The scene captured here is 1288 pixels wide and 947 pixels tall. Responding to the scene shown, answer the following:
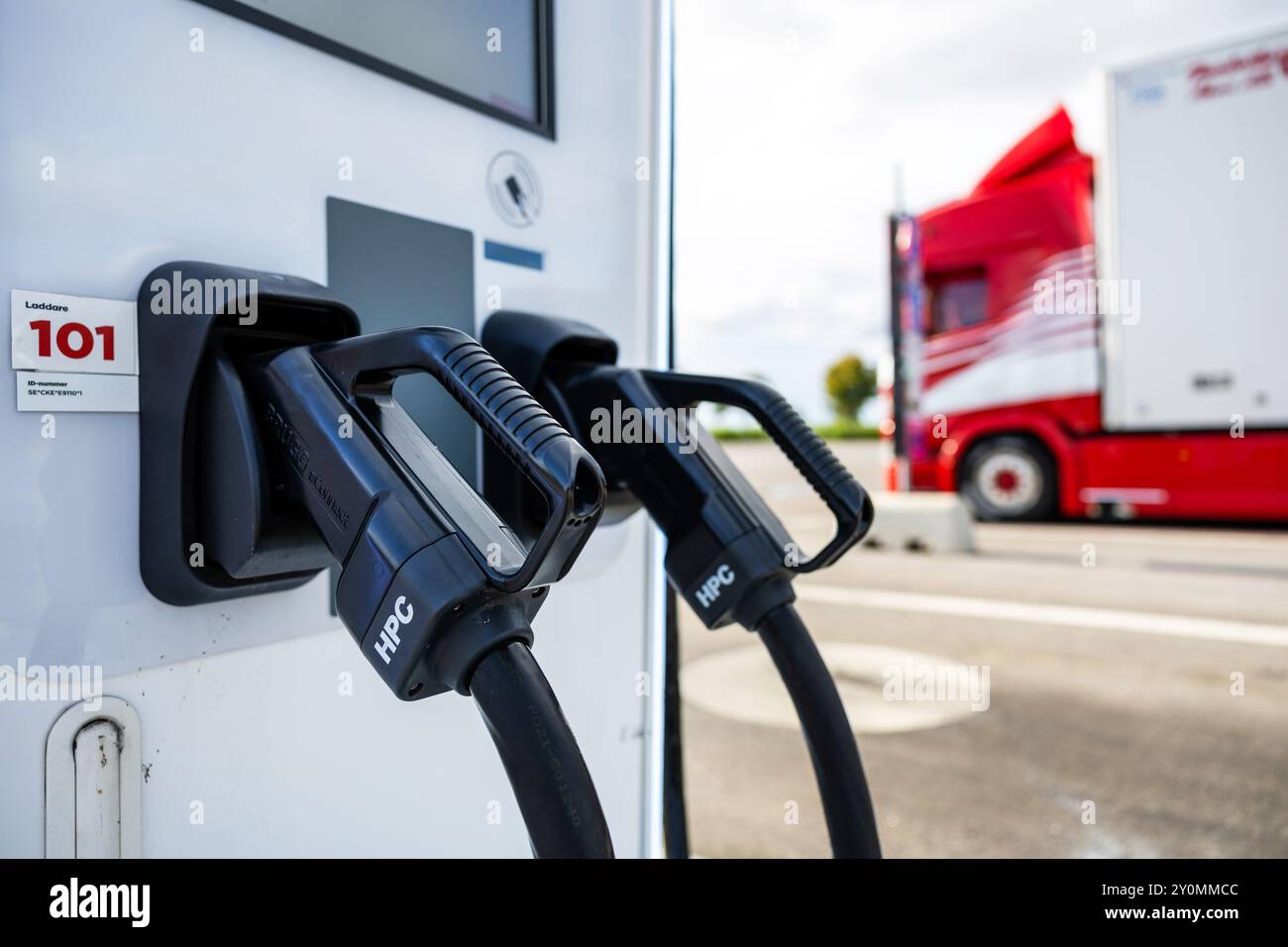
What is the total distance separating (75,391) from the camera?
0.60 metres

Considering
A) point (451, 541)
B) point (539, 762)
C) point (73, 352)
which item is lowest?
point (539, 762)

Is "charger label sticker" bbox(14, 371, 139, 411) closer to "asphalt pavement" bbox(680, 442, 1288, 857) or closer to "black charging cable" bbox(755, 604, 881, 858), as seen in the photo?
"black charging cable" bbox(755, 604, 881, 858)

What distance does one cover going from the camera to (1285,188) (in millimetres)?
6113

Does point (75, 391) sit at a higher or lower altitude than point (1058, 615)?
higher

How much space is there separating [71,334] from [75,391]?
35 mm

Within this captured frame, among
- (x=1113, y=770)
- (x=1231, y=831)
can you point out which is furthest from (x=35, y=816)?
(x=1113, y=770)

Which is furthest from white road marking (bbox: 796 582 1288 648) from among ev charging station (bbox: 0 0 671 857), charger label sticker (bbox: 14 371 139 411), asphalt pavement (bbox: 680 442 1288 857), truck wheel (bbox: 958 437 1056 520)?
charger label sticker (bbox: 14 371 139 411)

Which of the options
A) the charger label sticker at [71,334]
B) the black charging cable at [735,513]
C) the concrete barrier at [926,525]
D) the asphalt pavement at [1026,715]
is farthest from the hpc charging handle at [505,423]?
the concrete barrier at [926,525]

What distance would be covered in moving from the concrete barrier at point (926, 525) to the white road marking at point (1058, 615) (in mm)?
1399

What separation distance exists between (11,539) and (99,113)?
269 millimetres

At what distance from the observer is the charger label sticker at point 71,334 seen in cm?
57

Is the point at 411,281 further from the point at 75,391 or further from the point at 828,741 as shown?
the point at 828,741

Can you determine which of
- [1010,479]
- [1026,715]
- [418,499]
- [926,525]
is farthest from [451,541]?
[1010,479]

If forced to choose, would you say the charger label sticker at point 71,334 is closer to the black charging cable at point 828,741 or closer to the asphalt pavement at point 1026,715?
the black charging cable at point 828,741
